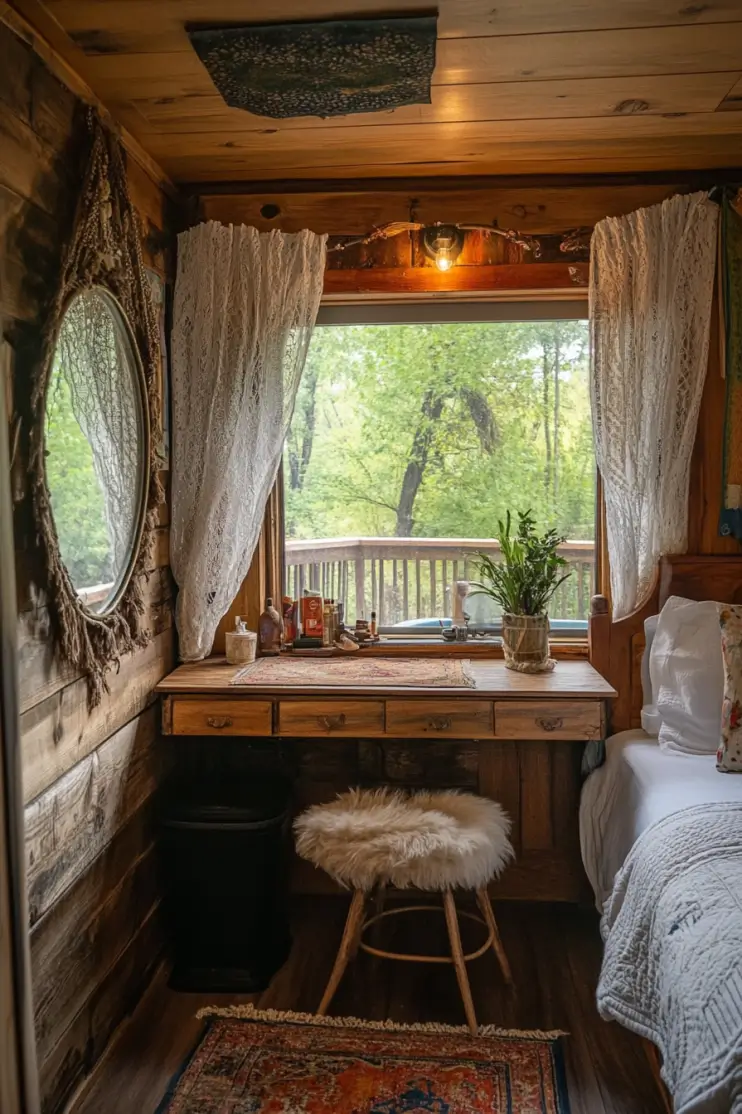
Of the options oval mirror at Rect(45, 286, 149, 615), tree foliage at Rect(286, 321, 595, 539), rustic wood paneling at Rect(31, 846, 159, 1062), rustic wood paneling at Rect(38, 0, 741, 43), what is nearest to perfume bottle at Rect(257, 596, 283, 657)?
tree foliage at Rect(286, 321, 595, 539)

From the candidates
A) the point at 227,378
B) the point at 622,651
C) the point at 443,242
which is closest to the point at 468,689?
the point at 622,651

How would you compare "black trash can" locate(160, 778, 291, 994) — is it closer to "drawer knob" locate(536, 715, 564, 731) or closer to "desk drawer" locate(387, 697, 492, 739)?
"desk drawer" locate(387, 697, 492, 739)

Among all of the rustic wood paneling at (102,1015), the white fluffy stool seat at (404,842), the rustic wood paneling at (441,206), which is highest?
the rustic wood paneling at (441,206)

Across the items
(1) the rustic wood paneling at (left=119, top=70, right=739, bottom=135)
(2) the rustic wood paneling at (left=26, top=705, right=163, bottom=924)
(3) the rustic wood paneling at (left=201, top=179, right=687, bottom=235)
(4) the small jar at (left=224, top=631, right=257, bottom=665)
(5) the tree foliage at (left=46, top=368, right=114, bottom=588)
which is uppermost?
(1) the rustic wood paneling at (left=119, top=70, right=739, bottom=135)

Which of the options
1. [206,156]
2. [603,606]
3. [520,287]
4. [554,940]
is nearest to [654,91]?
[520,287]

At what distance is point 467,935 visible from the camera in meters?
2.79

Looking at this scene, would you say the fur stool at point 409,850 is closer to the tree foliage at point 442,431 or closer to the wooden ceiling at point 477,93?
the tree foliage at point 442,431

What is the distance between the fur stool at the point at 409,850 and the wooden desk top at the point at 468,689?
31 centimetres

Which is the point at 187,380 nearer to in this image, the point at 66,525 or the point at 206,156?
the point at 206,156

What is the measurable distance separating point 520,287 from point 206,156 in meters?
1.03

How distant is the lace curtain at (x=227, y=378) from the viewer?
9.18ft

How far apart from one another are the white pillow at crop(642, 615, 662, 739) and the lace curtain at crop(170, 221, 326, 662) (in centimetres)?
125

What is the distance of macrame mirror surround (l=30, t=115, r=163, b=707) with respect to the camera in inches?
75.8

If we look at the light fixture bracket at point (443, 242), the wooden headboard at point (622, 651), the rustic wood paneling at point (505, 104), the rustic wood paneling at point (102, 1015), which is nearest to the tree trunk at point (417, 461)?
the light fixture bracket at point (443, 242)
